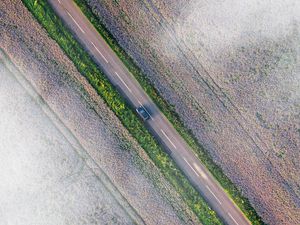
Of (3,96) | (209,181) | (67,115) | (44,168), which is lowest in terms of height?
(209,181)

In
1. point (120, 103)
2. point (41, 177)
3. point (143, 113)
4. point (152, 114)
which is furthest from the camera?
point (41, 177)

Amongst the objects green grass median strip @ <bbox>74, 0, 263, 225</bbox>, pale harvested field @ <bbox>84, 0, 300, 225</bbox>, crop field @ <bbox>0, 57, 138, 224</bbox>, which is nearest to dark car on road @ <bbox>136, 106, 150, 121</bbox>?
green grass median strip @ <bbox>74, 0, 263, 225</bbox>

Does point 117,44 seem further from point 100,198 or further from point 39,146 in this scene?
point 100,198

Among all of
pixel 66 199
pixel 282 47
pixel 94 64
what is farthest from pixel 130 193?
pixel 282 47

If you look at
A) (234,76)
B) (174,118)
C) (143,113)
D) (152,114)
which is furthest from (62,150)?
(234,76)

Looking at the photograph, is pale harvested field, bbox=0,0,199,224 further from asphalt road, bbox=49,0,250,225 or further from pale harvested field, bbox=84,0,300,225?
pale harvested field, bbox=84,0,300,225

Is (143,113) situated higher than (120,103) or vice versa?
(120,103)

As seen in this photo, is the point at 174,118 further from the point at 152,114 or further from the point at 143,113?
the point at 143,113
